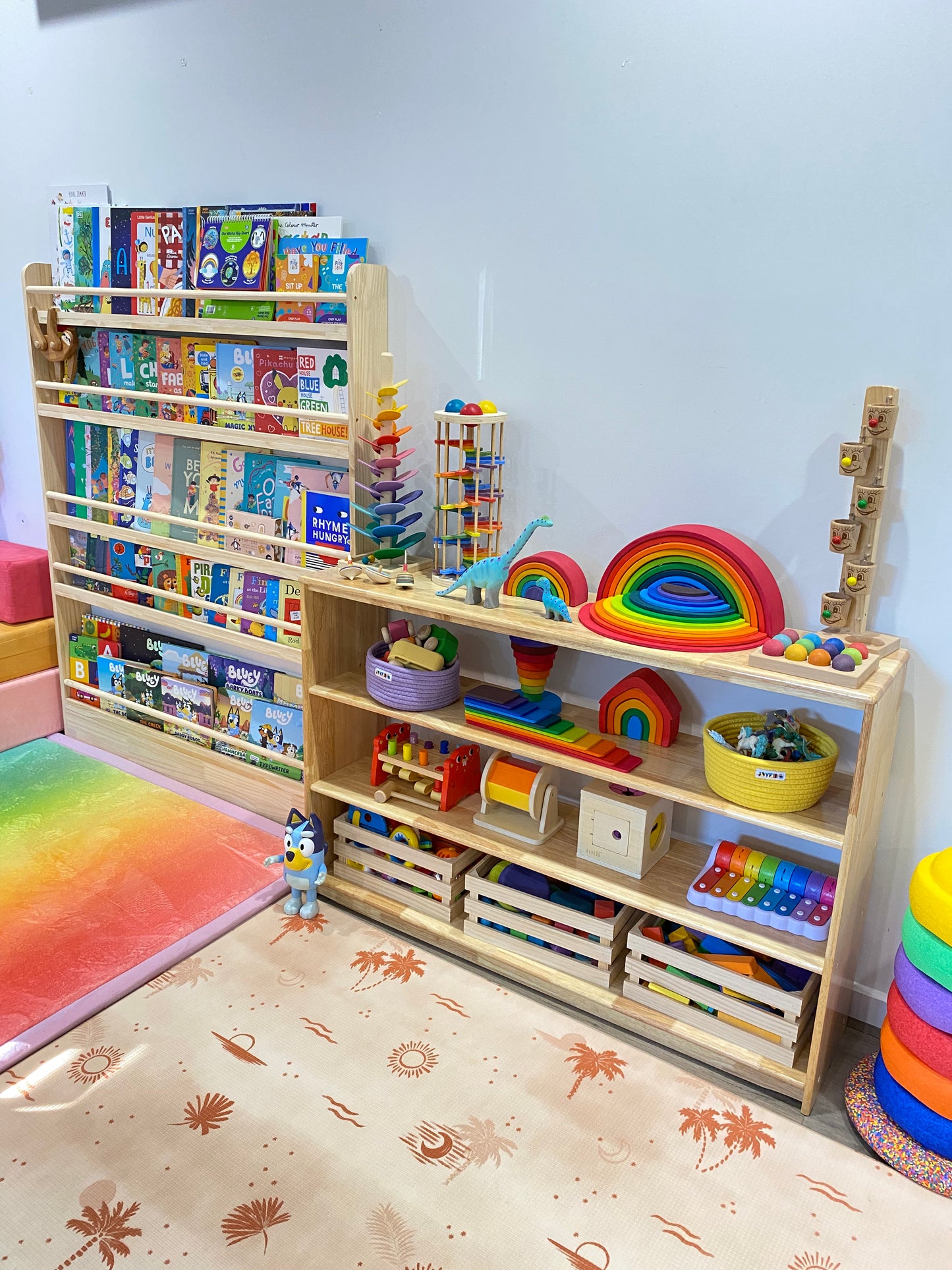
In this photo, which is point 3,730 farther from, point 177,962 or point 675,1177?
point 675,1177

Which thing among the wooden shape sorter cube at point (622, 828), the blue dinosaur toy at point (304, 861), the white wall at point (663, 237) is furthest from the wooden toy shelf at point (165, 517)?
the wooden shape sorter cube at point (622, 828)

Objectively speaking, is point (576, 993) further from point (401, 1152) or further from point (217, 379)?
point (217, 379)

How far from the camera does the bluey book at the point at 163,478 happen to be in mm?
2906

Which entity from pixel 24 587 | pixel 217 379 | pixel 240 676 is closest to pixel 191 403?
pixel 217 379

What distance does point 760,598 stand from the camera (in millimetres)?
1855

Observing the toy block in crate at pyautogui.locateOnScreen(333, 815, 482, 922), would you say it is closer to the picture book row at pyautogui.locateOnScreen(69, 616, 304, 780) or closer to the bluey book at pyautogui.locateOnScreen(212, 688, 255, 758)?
the picture book row at pyautogui.locateOnScreen(69, 616, 304, 780)

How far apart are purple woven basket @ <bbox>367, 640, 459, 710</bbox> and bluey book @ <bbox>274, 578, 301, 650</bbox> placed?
17.2 inches

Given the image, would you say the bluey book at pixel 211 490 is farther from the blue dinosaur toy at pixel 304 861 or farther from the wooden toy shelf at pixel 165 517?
the blue dinosaur toy at pixel 304 861

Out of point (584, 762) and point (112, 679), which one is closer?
point (584, 762)

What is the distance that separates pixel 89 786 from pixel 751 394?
229cm

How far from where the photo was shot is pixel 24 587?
3.29m

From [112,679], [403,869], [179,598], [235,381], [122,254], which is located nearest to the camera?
[403,869]

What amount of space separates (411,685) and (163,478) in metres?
1.21

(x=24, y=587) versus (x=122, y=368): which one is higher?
(x=122, y=368)
